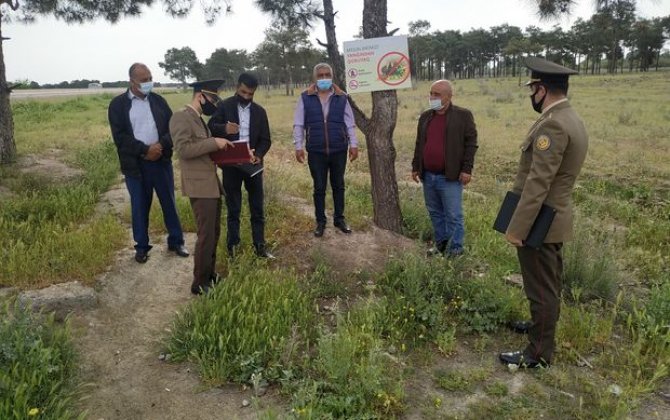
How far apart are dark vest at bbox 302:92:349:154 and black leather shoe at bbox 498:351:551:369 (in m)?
2.50

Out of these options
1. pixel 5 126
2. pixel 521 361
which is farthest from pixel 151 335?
pixel 5 126

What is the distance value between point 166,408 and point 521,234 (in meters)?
2.41

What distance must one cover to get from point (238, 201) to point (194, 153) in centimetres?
93

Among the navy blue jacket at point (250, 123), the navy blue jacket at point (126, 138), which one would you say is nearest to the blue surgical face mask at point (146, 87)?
the navy blue jacket at point (126, 138)

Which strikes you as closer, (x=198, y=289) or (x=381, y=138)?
(x=198, y=289)

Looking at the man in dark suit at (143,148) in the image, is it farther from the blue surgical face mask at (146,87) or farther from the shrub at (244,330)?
the shrub at (244,330)

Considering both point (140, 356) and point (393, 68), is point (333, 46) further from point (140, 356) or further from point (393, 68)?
point (140, 356)

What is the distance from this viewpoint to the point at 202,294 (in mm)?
3664

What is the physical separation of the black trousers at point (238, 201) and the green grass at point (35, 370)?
5.91 feet

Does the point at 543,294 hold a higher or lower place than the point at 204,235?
lower

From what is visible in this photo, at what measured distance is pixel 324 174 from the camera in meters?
4.91

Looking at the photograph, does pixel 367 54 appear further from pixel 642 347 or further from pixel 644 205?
pixel 644 205

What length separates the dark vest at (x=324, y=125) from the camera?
4.70 meters

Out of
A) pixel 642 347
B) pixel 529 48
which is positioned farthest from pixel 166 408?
pixel 529 48
